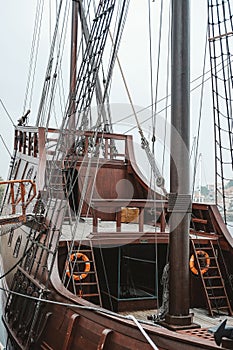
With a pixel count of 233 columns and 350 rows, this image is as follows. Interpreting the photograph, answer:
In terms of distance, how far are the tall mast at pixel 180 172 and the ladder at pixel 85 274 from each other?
1105mm

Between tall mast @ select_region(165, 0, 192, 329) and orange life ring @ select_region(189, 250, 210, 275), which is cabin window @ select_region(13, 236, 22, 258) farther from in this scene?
tall mast @ select_region(165, 0, 192, 329)

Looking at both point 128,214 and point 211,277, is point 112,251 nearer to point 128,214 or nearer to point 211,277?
point 211,277

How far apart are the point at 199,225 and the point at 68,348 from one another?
8.59 ft

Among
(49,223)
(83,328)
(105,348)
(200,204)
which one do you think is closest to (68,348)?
(83,328)

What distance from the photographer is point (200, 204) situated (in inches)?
191

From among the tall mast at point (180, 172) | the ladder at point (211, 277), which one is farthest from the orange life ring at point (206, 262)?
the tall mast at point (180, 172)

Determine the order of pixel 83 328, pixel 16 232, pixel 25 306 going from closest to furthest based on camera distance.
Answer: pixel 83 328 < pixel 25 306 < pixel 16 232

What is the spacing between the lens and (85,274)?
412cm

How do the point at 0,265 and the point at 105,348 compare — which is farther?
the point at 0,265

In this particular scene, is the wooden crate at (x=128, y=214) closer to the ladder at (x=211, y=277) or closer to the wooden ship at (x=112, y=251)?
the wooden ship at (x=112, y=251)

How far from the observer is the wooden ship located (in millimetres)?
2760

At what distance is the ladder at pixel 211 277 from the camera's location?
4164 mm

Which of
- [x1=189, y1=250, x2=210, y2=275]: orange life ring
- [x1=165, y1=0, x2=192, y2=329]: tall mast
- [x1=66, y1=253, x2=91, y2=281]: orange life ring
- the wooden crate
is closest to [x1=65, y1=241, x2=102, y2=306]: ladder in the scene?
[x1=66, y1=253, x2=91, y2=281]: orange life ring

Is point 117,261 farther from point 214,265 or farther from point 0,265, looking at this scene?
point 0,265
